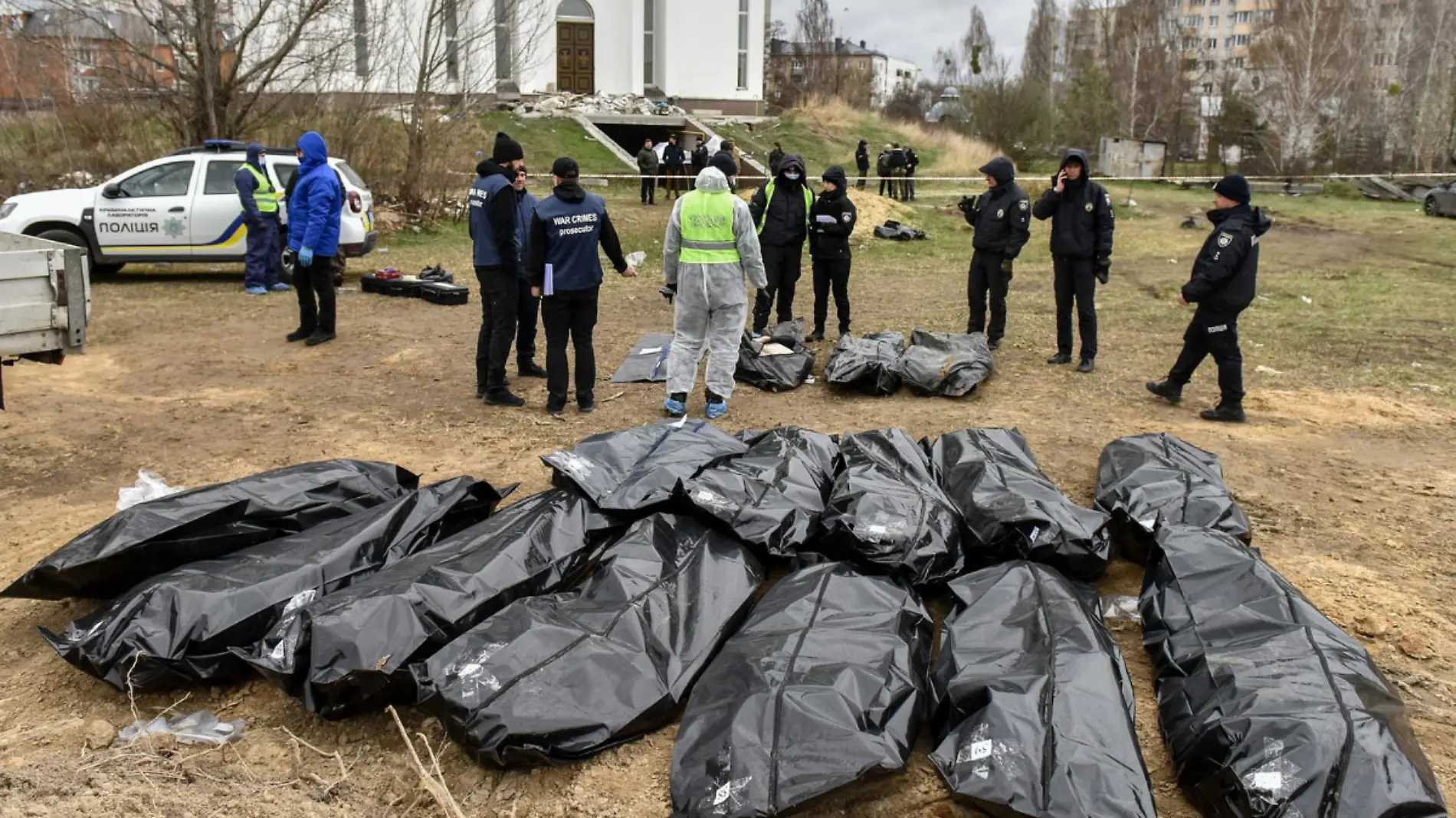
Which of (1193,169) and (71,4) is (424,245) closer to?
(71,4)

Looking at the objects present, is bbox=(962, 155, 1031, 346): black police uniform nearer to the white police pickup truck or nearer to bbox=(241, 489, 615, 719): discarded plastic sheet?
bbox=(241, 489, 615, 719): discarded plastic sheet

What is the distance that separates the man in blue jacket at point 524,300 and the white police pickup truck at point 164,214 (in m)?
4.87

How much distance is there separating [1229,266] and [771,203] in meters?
3.71

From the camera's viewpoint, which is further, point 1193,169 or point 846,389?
point 1193,169

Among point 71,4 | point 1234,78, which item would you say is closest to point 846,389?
point 71,4

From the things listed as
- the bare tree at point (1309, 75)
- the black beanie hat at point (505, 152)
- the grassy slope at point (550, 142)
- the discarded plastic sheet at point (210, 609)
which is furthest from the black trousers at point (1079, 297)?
the bare tree at point (1309, 75)

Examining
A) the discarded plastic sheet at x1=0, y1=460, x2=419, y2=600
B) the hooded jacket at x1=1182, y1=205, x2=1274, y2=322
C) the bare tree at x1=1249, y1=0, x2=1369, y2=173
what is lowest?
the discarded plastic sheet at x1=0, y1=460, x2=419, y2=600

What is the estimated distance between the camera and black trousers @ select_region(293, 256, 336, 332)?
811 centimetres

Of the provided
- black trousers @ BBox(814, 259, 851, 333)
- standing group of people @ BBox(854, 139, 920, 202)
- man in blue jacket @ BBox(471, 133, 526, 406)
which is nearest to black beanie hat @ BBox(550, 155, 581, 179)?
man in blue jacket @ BBox(471, 133, 526, 406)

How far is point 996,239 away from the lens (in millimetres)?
8125

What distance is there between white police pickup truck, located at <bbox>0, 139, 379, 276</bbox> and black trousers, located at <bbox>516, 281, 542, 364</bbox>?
488 centimetres

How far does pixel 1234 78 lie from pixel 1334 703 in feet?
151

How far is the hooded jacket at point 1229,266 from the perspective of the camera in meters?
6.21

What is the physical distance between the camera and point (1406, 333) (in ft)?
30.5
